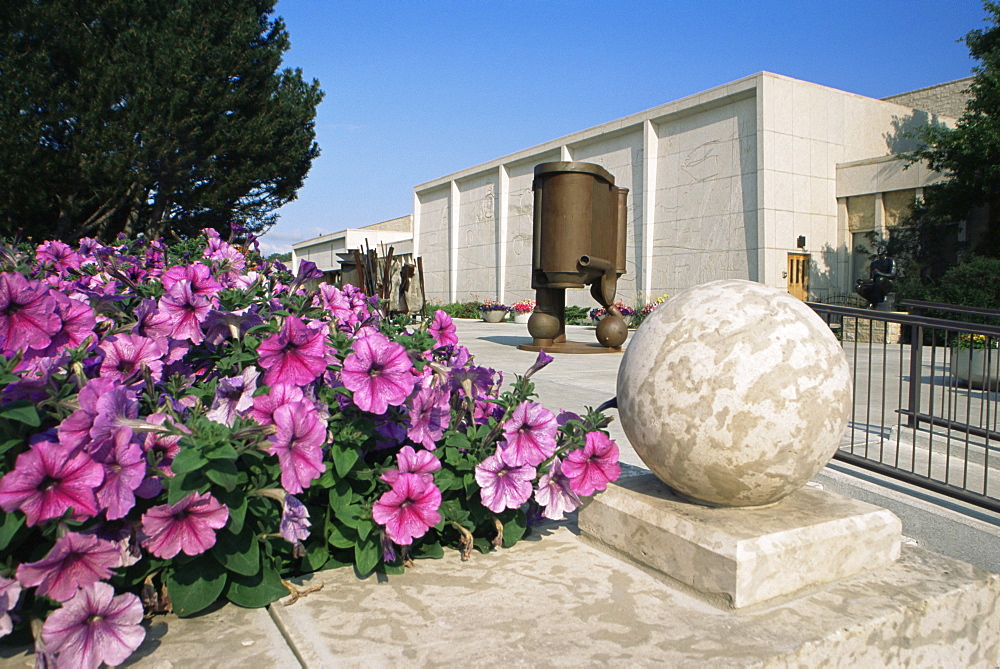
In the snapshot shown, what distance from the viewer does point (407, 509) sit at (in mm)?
2162

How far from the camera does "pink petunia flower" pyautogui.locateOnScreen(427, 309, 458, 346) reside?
2.79 meters

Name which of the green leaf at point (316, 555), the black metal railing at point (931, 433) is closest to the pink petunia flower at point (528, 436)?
the green leaf at point (316, 555)

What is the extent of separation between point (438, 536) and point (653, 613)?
0.86 metres

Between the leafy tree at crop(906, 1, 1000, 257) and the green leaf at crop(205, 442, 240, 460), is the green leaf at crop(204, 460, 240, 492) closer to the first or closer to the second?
the green leaf at crop(205, 442, 240, 460)

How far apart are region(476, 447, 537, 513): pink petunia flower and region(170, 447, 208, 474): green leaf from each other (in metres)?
0.97

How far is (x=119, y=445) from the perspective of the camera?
1.69m

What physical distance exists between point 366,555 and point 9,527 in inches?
38.2

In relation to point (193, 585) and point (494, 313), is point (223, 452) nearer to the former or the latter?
point (193, 585)

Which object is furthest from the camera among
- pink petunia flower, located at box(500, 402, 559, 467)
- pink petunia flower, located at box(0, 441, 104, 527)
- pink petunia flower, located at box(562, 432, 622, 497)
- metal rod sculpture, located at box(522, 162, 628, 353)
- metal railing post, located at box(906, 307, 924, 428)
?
metal rod sculpture, located at box(522, 162, 628, 353)

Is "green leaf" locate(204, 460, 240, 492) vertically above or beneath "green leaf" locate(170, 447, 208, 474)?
beneath

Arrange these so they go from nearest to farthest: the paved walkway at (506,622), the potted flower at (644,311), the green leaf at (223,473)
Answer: the green leaf at (223,473) < the paved walkway at (506,622) < the potted flower at (644,311)

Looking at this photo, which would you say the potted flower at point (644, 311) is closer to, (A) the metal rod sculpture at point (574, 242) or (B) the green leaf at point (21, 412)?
(A) the metal rod sculpture at point (574, 242)

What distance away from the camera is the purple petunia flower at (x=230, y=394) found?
79.7 inches

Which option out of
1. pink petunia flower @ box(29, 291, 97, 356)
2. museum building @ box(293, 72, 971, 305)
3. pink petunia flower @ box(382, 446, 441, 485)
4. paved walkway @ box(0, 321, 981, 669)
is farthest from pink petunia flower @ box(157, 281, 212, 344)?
museum building @ box(293, 72, 971, 305)
